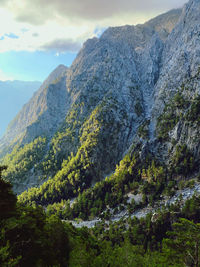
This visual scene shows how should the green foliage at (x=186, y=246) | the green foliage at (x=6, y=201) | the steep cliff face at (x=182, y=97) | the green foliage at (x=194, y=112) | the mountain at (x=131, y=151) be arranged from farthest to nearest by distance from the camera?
the steep cliff face at (x=182, y=97) < the green foliage at (x=194, y=112) < the mountain at (x=131, y=151) < the green foliage at (x=6, y=201) < the green foliage at (x=186, y=246)

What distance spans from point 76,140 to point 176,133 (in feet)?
366

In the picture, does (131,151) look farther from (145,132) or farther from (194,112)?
(194,112)

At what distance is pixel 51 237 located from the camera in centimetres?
3145

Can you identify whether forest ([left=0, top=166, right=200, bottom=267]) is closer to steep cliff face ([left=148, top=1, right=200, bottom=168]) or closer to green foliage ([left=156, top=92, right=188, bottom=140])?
steep cliff face ([left=148, top=1, right=200, bottom=168])

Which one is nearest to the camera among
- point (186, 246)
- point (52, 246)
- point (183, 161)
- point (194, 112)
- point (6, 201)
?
point (186, 246)

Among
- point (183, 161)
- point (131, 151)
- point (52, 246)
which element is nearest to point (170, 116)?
point (131, 151)

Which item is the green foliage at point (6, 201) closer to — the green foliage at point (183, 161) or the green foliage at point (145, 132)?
the green foliage at point (183, 161)

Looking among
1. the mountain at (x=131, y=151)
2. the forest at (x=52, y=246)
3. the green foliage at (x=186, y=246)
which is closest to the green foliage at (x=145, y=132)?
the mountain at (x=131, y=151)

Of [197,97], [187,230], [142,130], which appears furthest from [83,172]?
[187,230]

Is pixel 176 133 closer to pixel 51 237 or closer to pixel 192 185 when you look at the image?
pixel 192 185

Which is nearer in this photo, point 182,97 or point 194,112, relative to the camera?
point 194,112

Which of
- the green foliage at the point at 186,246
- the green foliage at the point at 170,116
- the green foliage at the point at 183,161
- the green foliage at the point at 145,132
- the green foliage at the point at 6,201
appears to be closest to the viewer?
the green foliage at the point at 186,246

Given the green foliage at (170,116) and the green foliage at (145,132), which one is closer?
the green foliage at (170,116)

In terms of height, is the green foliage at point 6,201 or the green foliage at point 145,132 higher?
the green foliage at point 6,201
